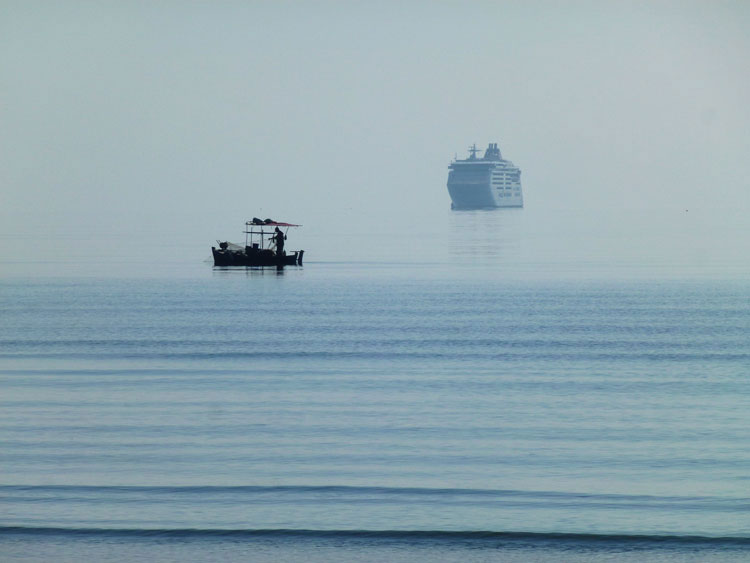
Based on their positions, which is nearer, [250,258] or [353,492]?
[353,492]

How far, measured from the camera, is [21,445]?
22.6 meters

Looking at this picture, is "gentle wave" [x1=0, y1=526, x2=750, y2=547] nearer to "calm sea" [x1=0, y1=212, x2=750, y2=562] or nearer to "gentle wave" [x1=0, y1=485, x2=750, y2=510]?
"calm sea" [x1=0, y1=212, x2=750, y2=562]

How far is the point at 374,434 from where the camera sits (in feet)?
79.0

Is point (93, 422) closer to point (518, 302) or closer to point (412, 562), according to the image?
point (412, 562)

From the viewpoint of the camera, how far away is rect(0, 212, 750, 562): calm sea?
16.9 m

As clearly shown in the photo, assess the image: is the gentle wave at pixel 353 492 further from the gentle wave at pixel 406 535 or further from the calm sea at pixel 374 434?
the gentle wave at pixel 406 535

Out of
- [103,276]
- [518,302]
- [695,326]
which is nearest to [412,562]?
[695,326]


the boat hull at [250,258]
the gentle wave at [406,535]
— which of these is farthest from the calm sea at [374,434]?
the boat hull at [250,258]

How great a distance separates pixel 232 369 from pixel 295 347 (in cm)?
590

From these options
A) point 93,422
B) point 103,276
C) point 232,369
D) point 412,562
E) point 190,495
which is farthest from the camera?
point 103,276

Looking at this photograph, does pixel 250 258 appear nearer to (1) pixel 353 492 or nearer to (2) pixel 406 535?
(1) pixel 353 492

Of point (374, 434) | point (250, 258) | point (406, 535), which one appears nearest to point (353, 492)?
point (406, 535)

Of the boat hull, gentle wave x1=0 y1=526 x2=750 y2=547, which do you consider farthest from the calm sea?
the boat hull

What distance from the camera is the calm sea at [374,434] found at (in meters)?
16.9
